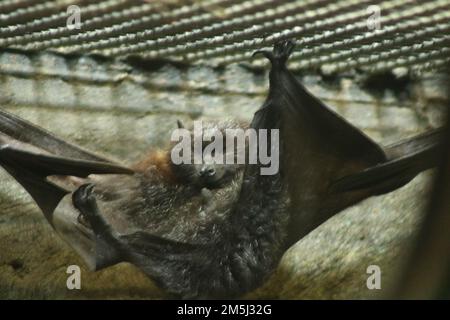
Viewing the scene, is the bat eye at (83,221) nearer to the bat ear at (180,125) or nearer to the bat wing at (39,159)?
the bat wing at (39,159)

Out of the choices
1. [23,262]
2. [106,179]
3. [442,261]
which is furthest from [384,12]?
[442,261]

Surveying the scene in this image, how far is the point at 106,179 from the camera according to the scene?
1.87 metres

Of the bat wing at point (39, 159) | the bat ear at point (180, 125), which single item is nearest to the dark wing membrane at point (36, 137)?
the bat wing at point (39, 159)

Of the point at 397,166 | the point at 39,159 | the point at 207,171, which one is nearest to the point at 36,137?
the point at 39,159

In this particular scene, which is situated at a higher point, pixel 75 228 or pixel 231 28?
pixel 231 28

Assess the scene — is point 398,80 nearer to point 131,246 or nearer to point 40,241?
point 131,246

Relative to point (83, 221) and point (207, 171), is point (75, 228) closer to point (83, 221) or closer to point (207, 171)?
point (83, 221)

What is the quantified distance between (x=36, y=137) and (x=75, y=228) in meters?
0.25

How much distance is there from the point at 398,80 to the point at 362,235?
471 mm

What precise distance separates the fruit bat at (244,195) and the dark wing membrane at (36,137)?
68 mm

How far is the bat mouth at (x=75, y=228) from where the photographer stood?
1.79 meters

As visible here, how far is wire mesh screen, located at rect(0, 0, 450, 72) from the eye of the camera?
1.79 metres

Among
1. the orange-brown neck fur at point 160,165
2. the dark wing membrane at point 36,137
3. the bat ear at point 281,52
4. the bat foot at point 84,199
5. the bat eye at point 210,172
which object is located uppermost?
the bat ear at point 281,52

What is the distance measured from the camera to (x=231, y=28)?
186 cm
